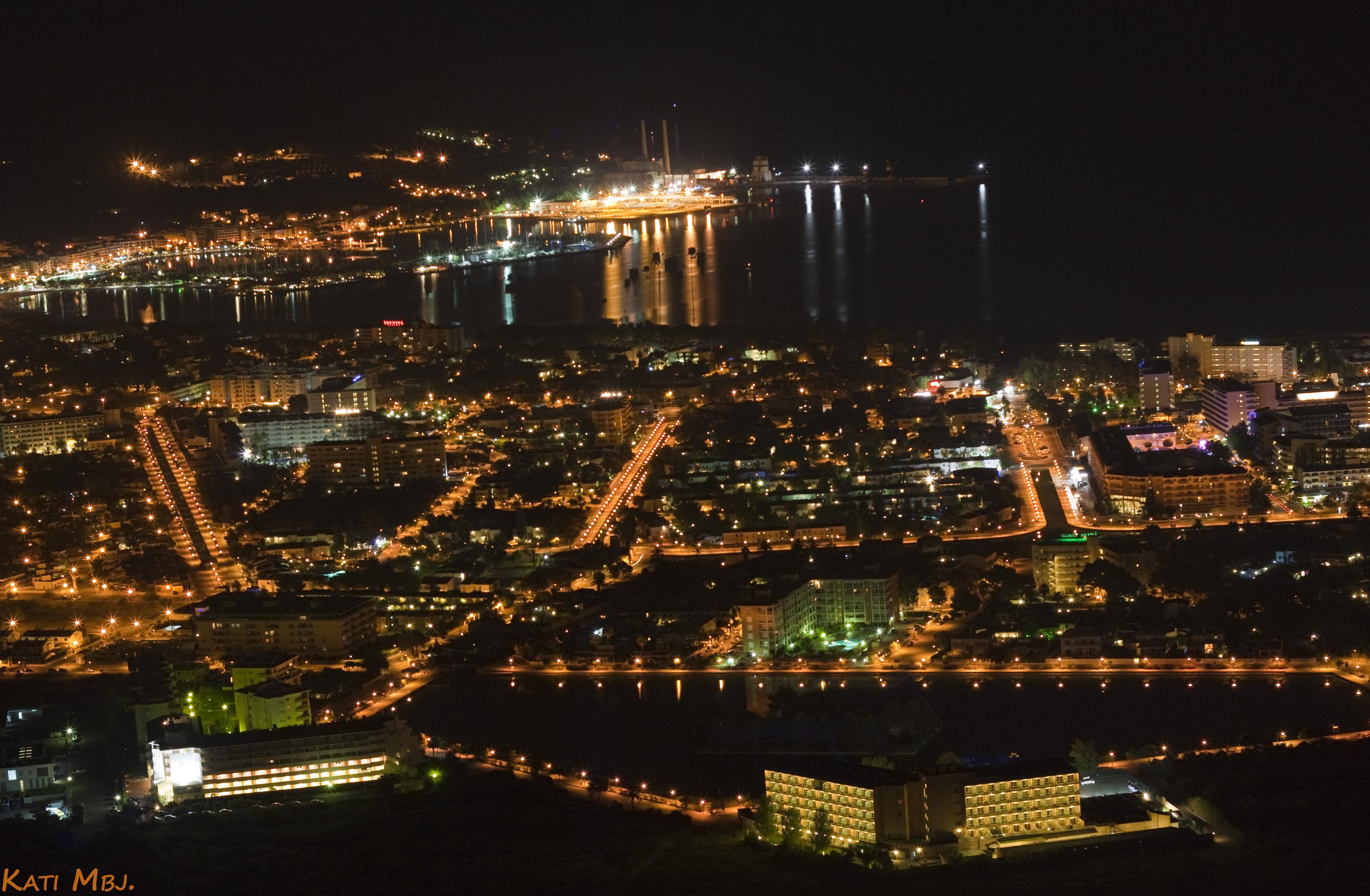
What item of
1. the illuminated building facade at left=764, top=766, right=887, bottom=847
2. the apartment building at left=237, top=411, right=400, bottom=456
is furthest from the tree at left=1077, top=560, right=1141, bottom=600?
the apartment building at left=237, top=411, right=400, bottom=456

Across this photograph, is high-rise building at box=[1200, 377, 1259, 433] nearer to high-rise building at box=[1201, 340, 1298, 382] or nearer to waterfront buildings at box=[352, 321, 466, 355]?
high-rise building at box=[1201, 340, 1298, 382]

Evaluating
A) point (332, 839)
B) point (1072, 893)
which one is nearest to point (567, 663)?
point (332, 839)

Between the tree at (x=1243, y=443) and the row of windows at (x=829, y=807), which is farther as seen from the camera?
the tree at (x=1243, y=443)

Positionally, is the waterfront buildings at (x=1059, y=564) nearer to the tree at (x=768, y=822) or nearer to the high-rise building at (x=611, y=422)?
the tree at (x=768, y=822)

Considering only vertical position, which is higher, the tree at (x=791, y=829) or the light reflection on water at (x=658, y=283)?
the light reflection on water at (x=658, y=283)

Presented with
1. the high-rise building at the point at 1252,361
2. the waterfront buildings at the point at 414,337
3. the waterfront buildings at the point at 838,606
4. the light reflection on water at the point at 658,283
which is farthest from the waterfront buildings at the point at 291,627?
the light reflection on water at the point at 658,283

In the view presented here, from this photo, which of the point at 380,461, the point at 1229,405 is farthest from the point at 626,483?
the point at 1229,405
